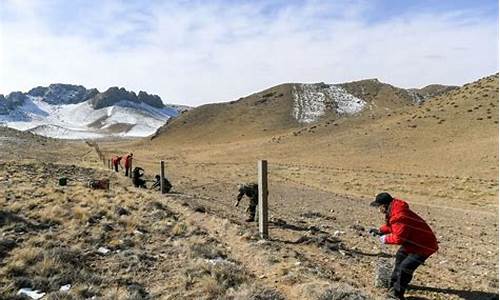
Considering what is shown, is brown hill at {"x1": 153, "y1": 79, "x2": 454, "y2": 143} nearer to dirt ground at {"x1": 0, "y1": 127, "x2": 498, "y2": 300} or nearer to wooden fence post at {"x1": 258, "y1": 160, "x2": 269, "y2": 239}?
dirt ground at {"x1": 0, "y1": 127, "x2": 498, "y2": 300}

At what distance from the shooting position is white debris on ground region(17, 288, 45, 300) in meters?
7.41

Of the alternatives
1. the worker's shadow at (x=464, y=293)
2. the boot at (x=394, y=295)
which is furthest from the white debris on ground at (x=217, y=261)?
the worker's shadow at (x=464, y=293)

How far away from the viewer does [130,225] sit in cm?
1230

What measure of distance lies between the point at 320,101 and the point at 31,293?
107 metres

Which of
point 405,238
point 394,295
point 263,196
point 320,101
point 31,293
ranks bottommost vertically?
point 394,295

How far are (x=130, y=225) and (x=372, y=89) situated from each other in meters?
109

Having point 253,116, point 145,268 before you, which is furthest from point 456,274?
point 253,116

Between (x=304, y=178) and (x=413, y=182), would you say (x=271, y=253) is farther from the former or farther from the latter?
(x=304, y=178)

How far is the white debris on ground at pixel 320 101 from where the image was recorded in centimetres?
10194

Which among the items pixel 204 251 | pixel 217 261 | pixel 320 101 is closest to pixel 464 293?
pixel 217 261

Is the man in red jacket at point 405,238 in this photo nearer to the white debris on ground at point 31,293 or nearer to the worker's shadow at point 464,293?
the worker's shadow at point 464,293

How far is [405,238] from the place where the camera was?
734 cm

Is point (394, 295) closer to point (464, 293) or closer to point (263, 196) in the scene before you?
point (464, 293)

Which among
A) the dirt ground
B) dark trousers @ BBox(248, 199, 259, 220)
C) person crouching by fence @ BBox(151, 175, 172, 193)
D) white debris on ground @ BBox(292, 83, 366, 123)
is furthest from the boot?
white debris on ground @ BBox(292, 83, 366, 123)
